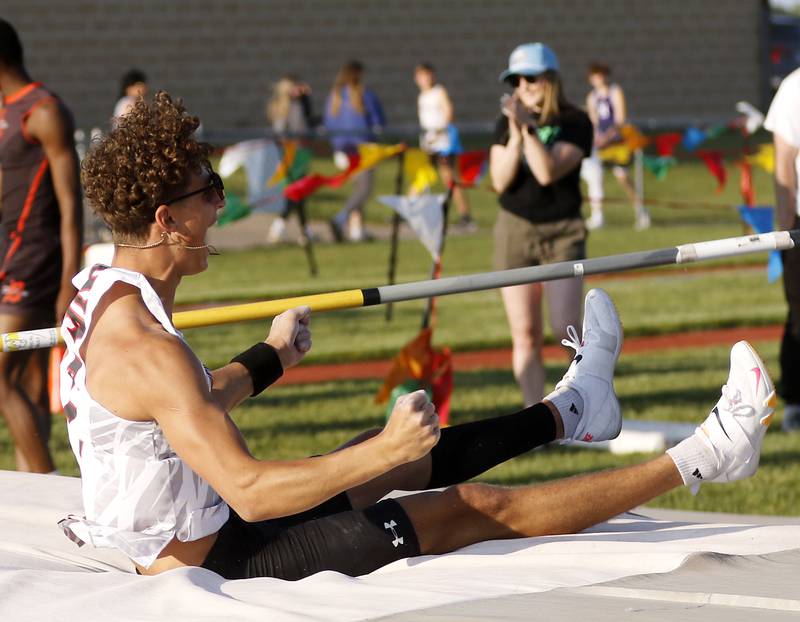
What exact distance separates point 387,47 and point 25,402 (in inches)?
1057

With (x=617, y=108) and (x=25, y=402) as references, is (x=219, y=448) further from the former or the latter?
(x=617, y=108)

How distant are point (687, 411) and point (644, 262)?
347cm

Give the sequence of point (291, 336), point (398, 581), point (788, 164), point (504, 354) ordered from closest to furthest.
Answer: point (398, 581), point (291, 336), point (788, 164), point (504, 354)

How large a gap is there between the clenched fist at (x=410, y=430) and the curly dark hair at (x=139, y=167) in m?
0.83

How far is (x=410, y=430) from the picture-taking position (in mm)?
3352

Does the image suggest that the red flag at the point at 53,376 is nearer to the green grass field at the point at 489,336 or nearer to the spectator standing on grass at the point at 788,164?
the green grass field at the point at 489,336

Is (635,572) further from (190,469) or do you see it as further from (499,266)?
(499,266)

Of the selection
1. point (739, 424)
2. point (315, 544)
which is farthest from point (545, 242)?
point (315, 544)

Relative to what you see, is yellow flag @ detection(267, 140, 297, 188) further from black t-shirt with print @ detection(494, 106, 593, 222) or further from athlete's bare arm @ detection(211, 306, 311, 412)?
athlete's bare arm @ detection(211, 306, 311, 412)

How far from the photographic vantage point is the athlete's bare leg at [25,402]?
6344 mm

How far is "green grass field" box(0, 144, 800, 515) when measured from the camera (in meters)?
7.45

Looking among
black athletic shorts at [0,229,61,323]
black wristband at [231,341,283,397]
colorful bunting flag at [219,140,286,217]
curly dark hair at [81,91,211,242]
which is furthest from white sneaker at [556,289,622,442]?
colorful bunting flag at [219,140,286,217]

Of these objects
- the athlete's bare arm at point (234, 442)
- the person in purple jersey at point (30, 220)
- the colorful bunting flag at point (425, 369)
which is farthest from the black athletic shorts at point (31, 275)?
the athlete's bare arm at point (234, 442)

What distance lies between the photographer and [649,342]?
37.5 ft
